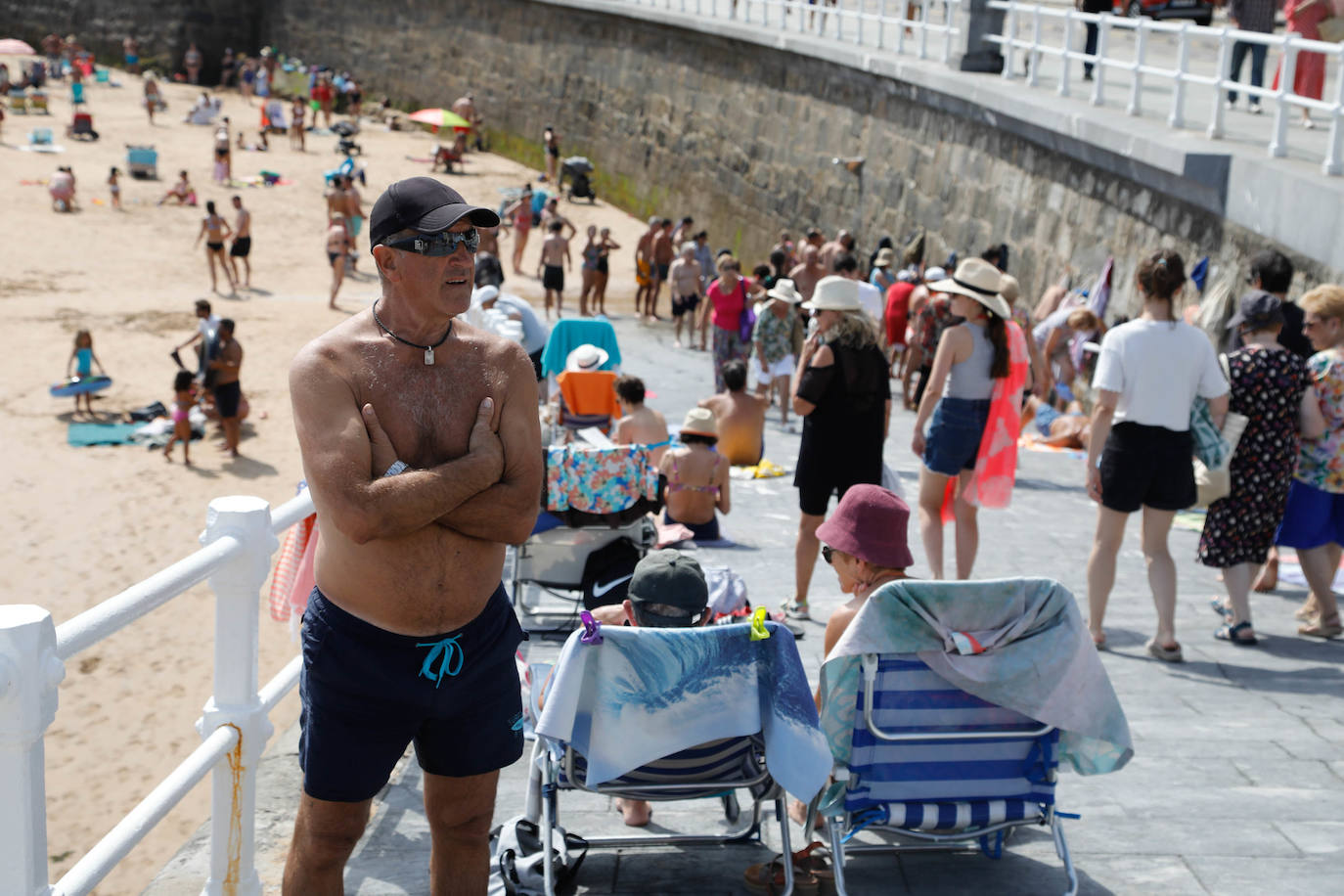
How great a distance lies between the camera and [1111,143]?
455 inches

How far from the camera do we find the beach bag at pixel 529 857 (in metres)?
3.47

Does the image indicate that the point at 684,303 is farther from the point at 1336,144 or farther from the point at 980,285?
the point at 980,285

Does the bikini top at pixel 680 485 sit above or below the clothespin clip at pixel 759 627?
below

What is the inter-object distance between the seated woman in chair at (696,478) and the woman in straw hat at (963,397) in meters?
1.49

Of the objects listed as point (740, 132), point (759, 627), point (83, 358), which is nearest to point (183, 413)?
point (83, 358)

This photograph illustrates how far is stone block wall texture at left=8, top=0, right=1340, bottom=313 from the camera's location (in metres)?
12.9

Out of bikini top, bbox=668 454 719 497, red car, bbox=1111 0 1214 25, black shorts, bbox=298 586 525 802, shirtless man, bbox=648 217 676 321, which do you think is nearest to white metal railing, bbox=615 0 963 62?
red car, bbox=1111 0 1214 25

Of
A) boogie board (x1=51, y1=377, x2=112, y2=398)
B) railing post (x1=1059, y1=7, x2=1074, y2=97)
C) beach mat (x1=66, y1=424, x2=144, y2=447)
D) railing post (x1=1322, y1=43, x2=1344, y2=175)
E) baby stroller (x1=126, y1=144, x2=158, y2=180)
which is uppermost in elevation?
railing post (x1=1059, y1=7, x2=1074, y2=97)

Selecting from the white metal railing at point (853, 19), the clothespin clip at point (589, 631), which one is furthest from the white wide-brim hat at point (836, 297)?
the white metal railing at point (853, 19)

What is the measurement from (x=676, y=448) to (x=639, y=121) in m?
21.3

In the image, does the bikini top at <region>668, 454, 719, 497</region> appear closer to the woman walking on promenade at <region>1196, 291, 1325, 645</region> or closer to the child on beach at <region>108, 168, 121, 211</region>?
the woman walking on promenade at <region>1196, 291, 1325, 645</region>

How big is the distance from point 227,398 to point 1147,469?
35.5 ft

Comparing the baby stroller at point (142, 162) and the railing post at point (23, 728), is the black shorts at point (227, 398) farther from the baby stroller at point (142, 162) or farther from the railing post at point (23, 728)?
the baby stroller at point (142, 162)

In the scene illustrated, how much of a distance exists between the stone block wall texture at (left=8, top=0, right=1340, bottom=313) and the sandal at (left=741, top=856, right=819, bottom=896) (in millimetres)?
6429
